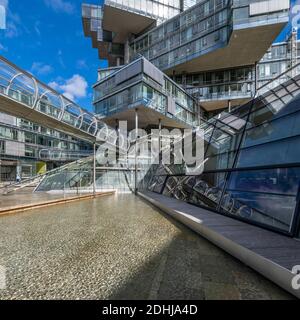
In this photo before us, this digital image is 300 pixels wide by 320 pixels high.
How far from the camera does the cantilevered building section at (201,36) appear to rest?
1152 inches

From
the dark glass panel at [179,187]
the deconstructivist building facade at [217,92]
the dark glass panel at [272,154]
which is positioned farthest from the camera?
the dark glass panel at [179,187]

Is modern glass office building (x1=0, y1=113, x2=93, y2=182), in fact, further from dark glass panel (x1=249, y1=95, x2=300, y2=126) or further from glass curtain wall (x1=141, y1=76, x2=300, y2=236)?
dark glass panel (x1=249, y1=95, x2=300, y2=126)

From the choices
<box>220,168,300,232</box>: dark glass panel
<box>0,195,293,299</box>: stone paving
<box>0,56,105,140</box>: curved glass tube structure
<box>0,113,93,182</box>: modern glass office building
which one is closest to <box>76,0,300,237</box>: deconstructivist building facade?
<box>220,168,300,232</box>: dark glass panel

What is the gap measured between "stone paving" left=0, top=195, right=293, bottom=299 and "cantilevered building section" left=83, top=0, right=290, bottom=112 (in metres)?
34.6

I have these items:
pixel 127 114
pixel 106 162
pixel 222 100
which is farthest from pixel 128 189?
pixel 222 100

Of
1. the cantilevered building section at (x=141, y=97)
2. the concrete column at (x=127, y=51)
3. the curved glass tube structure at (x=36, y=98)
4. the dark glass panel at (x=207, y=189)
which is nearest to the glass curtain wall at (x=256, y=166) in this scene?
the dark glass panel at (x=207, y=189)

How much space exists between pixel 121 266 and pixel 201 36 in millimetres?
40079

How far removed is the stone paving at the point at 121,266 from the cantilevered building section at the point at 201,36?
34608mm

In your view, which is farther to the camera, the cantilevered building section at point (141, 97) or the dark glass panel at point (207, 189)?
the cantilevered building section at point (141, 97)

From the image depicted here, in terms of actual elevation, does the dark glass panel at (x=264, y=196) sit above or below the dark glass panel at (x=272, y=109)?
below

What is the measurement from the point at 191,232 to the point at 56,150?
A: 4457cm

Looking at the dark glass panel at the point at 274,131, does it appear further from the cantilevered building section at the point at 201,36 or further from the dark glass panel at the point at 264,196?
the cantilevered building section at the point at 201,36

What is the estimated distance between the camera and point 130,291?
271cm

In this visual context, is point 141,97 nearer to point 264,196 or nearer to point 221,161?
point 221,161
